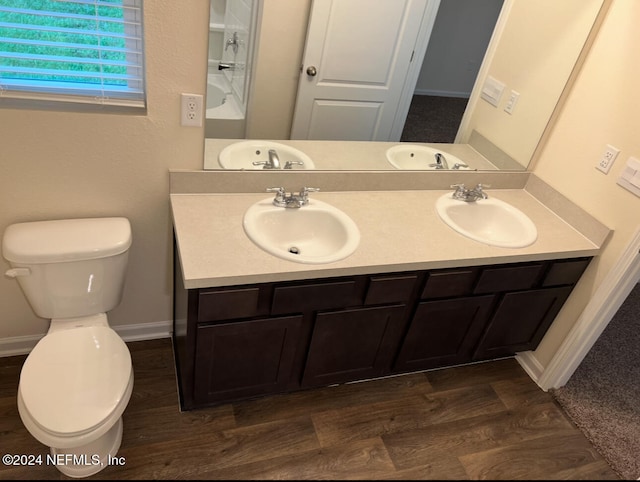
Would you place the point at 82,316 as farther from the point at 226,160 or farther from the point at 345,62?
the point at 345,62

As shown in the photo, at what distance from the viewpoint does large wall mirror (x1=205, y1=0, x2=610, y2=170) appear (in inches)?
68.8

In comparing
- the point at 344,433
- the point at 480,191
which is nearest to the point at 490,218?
the point at 480,191

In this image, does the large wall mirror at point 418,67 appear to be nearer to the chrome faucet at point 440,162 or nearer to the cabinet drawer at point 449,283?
the chrome faucet at point 440,162

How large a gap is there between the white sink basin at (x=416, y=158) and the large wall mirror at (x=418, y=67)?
0.04 meters

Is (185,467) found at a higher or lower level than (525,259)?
lower

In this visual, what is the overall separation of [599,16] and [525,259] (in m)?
1.11

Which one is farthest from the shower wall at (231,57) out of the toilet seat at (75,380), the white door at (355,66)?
the toilet seat at (75,380)

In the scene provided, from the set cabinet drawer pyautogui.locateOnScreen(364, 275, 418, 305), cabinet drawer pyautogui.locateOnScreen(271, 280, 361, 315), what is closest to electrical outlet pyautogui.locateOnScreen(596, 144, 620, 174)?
cabinet drawer pyautogui.locateOnScreen(364, 275, 418, 305)

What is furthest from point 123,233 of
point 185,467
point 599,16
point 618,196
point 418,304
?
point 599,16

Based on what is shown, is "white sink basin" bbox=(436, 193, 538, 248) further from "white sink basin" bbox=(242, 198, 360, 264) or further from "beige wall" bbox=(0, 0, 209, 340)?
"beige wall" bbox=(0, 0, 209, 340)

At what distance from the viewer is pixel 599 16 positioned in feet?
6.59

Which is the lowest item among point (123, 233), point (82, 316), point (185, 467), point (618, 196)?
point (185, 467)

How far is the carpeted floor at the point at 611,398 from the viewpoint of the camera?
2141 millimetres

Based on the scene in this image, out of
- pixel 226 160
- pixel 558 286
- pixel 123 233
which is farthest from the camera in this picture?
pixel 558 286
